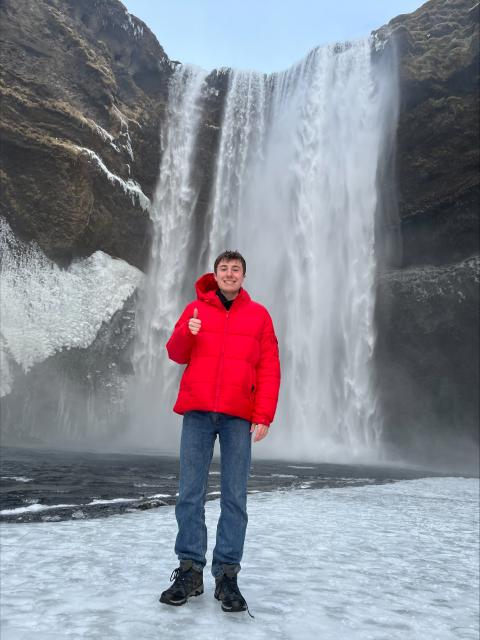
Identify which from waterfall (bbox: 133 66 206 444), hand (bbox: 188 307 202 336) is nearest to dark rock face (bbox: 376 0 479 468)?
waterfall (bbox: 133 66 206 444)

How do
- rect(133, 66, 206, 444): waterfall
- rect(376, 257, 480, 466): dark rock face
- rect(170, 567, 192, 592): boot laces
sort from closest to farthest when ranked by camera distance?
1. rect(170, 567, 192, 592): boot laces
2. rect(376, 257, 480, 466): dark rock face
3. rect(133, 66, 206, 444): waterfall

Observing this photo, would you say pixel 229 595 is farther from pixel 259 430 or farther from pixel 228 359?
pixel 228 359

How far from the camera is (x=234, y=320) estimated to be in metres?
3.27

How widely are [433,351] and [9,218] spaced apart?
21644 mm

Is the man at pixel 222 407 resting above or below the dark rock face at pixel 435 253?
below

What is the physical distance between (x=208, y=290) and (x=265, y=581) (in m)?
1.89

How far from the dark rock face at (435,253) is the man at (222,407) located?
25.0m

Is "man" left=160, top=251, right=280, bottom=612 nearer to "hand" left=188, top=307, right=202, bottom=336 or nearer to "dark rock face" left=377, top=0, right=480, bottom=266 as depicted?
"hand" left=188, top=307, right=202, bottom=336

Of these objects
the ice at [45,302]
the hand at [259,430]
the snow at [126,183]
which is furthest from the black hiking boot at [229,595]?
the snow at [126,183]

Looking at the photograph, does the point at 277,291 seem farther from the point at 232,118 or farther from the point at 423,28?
the point at 423,28

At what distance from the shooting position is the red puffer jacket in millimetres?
3107

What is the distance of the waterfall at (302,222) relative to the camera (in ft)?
86.3

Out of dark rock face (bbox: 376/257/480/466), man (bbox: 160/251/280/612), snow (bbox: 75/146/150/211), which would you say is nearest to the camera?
man (bbox: 160/251/280/612)

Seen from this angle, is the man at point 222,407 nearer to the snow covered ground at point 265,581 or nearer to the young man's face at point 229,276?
the young man's face at point 229,276
